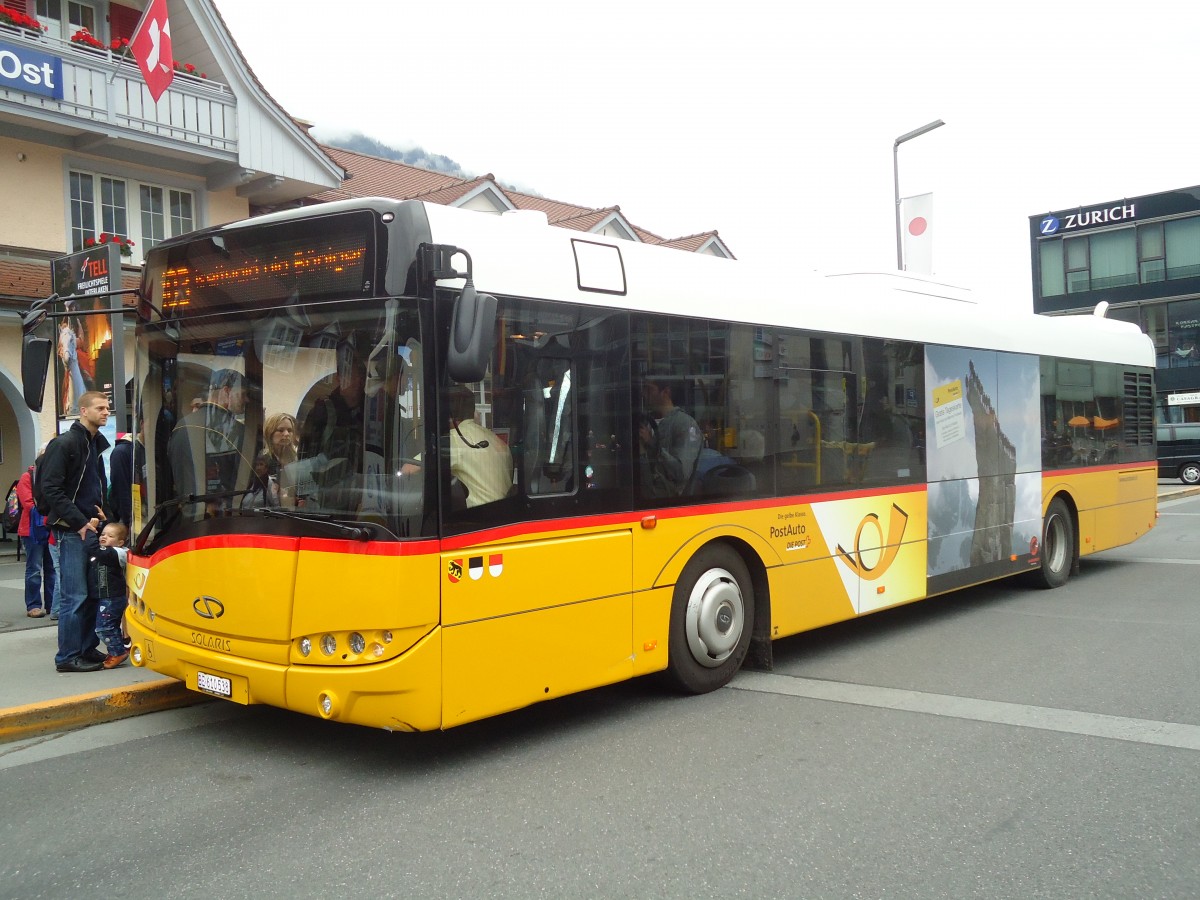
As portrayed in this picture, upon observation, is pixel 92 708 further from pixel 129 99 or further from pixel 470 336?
pixel 129 99

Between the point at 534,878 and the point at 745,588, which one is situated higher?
the point at 745,588

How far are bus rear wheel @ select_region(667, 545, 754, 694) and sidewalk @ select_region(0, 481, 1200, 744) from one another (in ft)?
10.5

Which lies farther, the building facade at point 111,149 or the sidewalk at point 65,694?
the building facade at point 111,149

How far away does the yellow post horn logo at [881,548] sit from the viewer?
801 cm

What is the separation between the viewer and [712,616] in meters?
6.64

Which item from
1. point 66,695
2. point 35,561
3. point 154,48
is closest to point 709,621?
point 66,695

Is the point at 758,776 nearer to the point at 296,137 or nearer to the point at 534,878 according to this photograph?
the point at 534,878

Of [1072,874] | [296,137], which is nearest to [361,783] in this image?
[1072,874]

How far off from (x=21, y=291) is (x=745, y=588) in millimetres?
12495

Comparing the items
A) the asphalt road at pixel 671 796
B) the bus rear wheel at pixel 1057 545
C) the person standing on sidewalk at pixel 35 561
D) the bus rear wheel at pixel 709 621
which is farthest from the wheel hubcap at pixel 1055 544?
the person standing on sidewalk at pixel 35 561

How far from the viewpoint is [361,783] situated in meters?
5.11

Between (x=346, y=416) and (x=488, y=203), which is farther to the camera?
(x=488, y=203)

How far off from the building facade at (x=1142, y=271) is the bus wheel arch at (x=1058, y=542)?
28211 mm

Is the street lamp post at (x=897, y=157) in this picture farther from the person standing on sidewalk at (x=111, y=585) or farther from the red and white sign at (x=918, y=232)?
the person standing on sidewalk at (x=111, y=585)
